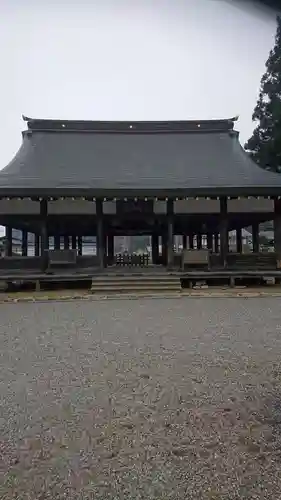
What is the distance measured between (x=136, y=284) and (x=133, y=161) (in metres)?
6.31

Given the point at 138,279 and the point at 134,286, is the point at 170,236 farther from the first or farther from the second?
the point at 134,286

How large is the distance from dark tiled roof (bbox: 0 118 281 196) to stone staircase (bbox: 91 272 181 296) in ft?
8.98

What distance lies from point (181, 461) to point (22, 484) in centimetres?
95

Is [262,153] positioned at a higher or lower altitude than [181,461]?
higher

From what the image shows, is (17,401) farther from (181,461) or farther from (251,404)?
(251,404)

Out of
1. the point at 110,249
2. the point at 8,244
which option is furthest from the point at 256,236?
the point at 8,244

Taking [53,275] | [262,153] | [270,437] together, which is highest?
[262,153]

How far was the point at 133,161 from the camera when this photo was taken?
17.9 metres

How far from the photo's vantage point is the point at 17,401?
3.90 m

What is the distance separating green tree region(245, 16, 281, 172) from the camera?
20906 mm

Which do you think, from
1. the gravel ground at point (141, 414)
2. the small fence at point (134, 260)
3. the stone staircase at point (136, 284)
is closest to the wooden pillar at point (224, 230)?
the stone staircase at point (136, 284)

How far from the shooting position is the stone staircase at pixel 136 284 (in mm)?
13320

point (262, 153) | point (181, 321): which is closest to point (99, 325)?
point (181, 321)

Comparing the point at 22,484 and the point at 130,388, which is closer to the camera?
the point at 22,484
